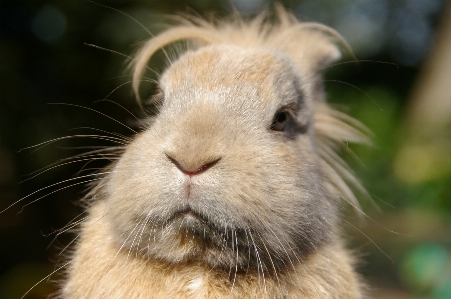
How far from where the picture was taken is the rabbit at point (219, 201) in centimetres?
164

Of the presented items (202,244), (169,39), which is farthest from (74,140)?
(202,244)

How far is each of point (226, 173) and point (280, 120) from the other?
1.99 feet

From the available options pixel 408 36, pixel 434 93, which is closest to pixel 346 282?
pixel 434 93

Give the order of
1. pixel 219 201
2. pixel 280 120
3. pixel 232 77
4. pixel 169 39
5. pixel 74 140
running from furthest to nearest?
pixel 74 140, pixel 169 39, pixel 280 120, pixel 232 77, pixel 219 201

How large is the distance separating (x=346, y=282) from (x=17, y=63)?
375cm

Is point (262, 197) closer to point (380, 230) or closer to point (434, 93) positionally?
point (380, 230)

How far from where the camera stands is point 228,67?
2055 mm

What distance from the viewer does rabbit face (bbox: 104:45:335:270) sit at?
1625 mm

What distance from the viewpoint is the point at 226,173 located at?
5.32 feet

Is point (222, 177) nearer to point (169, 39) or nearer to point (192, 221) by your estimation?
point (192, 221)

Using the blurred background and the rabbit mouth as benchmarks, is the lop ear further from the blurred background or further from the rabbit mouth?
the rabbit mouth

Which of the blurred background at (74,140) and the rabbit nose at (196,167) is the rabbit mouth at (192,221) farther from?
the blurred background at (74,140)

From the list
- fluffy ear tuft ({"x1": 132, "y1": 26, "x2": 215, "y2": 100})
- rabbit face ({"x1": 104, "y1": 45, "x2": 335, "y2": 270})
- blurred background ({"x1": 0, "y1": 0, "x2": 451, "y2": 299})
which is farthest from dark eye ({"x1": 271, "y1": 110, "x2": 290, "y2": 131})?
blurred background ({"x1": 0, "y1": 0, "x2": 451, "y2": 299})

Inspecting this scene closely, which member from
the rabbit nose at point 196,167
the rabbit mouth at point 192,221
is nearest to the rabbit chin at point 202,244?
the rabbit mouth at point 192,221
